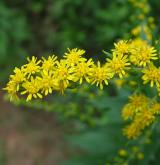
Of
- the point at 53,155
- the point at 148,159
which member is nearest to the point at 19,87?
the point at 148,159

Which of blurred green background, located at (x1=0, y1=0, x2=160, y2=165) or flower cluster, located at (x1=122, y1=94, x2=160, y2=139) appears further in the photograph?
blurred green background, located at (x1=0, y1=0, x2=160, y2=165)

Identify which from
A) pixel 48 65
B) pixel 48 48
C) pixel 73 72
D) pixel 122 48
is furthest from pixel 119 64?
pixel 48 48

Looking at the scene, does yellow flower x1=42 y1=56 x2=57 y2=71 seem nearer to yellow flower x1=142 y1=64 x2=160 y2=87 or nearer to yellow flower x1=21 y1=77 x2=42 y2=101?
yellow flower x1=21 y1=77 x2=42 y2=101

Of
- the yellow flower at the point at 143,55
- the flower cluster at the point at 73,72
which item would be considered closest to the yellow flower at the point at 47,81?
the flower cluster at the point at 73,72

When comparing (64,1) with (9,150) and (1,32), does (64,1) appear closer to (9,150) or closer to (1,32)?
(1,32)

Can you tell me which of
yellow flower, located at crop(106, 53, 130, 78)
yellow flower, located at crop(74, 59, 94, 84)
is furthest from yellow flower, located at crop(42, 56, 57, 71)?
yellow flower, located at crop(106, 53, 130, 78)

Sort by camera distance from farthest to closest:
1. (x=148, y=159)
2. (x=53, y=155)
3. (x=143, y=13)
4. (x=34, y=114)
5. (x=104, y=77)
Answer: (x=34, y=114) < (x=53, y=155) < (x=143, y=13) < (x=148, y=159) < (x=104, y=77)

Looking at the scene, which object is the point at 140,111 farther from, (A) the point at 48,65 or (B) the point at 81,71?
(A) the point at 48,65
